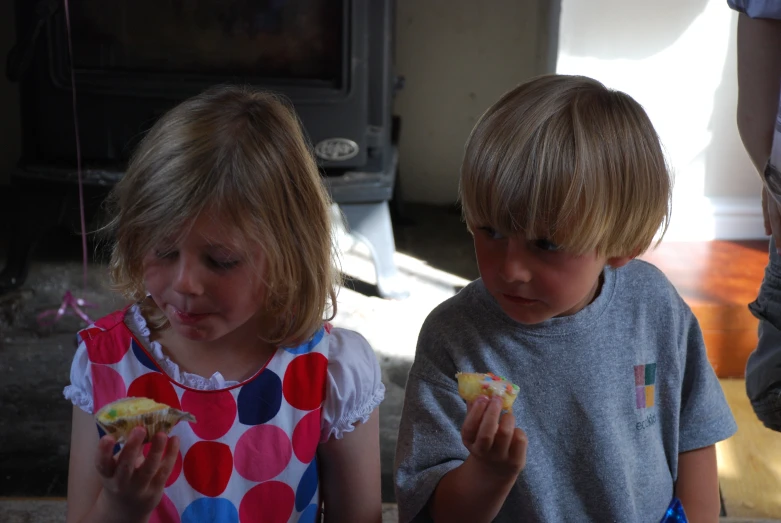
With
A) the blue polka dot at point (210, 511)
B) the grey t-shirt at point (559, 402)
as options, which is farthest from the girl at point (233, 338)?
the grey t-shirt at point (559, 402)

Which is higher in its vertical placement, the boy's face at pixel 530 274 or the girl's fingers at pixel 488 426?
the boy's face at pixel 530 274

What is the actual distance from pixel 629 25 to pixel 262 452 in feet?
5.86

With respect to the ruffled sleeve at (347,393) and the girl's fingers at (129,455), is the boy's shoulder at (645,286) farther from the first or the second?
the girl's fingers at (129,455)

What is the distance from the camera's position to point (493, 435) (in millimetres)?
780

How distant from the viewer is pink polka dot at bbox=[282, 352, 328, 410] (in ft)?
3.20

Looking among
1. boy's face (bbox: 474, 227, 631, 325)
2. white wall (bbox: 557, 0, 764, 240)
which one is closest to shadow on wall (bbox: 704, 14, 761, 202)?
white wall (bbox: 557, 0, 764, 240)

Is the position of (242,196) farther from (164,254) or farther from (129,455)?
(129,455)

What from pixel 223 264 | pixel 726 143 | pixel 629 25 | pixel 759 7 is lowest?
pixel 726 143

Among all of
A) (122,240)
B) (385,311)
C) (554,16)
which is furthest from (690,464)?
(554,16)

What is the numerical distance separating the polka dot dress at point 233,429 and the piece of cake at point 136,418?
98 mm

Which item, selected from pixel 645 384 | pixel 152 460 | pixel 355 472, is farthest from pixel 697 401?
pixel 152 460

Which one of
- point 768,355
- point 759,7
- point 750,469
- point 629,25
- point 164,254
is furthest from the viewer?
point 629,25

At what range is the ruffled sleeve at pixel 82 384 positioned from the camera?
947mm

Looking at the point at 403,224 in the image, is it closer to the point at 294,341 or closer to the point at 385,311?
the point at 385,311
